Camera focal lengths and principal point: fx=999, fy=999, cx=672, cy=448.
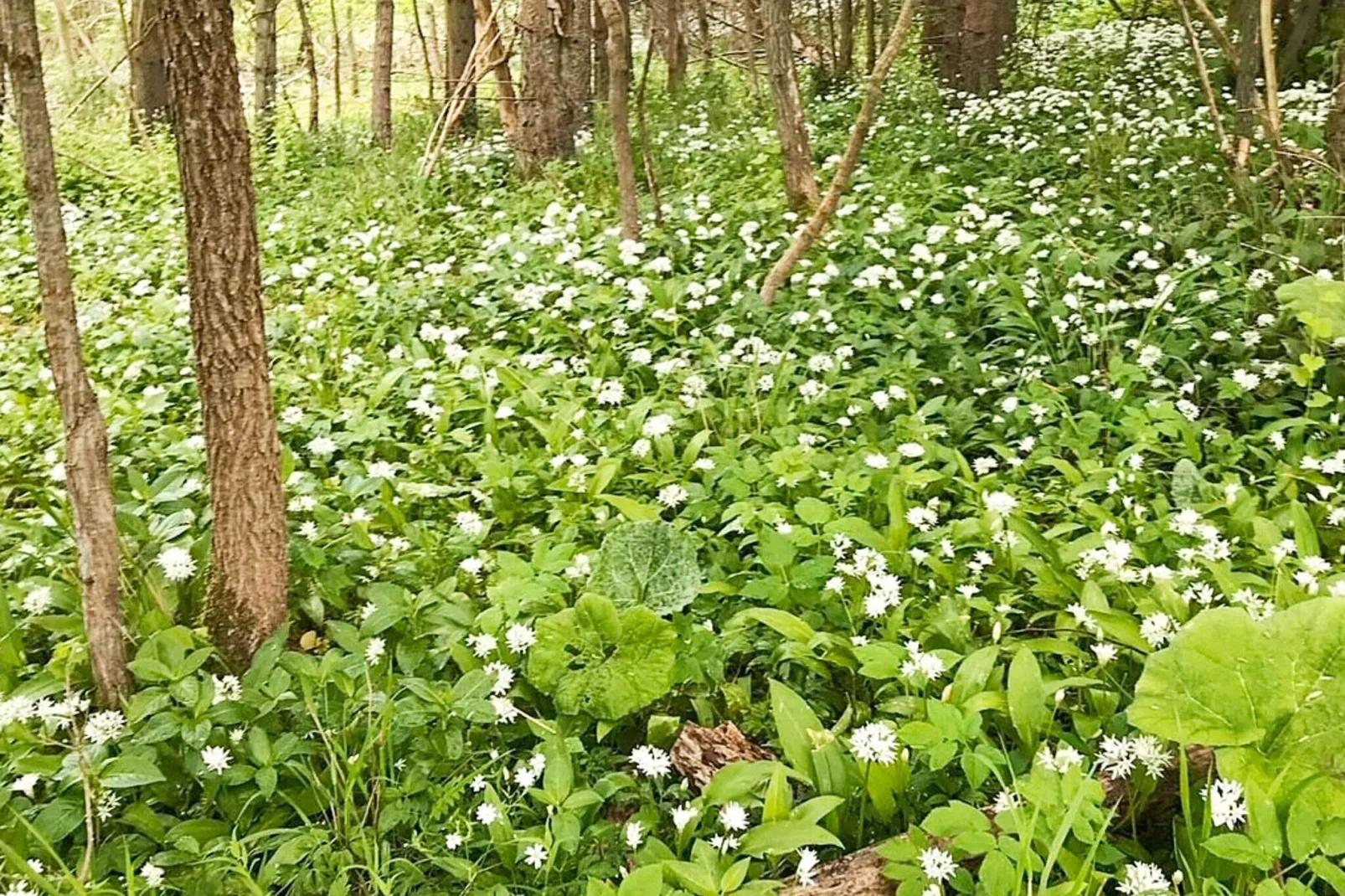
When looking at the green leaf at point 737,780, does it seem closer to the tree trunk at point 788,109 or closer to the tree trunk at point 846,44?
the tree trunk at point 788,109

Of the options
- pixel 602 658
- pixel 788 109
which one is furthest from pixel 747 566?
pixel 788 109

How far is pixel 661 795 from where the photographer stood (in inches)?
94.2

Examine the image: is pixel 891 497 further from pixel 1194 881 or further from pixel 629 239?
pixel 629 239

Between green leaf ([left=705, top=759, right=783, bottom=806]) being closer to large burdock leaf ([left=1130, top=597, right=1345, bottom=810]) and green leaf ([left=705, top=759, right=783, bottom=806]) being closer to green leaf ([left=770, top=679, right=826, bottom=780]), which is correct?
green leaf ([left=770, top=679, right=826, bottom=780])

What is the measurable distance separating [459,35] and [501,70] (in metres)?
1.16

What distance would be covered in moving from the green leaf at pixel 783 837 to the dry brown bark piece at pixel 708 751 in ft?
0.89

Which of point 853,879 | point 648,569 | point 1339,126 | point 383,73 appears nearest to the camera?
point 853,879

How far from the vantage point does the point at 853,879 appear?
2.08 m

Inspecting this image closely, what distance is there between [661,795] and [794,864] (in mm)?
361

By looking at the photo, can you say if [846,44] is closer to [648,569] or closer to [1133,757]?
[648,569]

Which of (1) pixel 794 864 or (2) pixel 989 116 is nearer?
(1) pixel 794 864

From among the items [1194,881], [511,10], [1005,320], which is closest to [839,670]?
[1194,881]

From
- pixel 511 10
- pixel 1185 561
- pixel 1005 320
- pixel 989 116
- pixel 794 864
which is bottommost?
pixel 794 864

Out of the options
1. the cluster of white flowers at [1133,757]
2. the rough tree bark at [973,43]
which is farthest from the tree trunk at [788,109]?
the cluster of white flowers at [1133,757]
